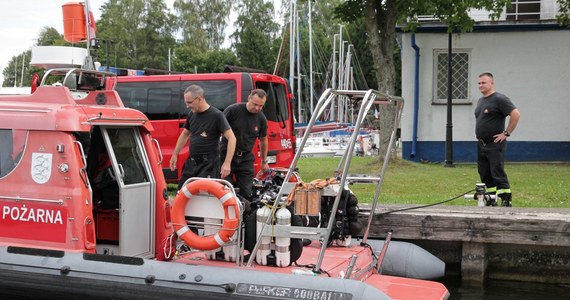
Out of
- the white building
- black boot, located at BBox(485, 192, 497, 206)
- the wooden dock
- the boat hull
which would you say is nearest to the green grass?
black boot, located at BBox(485, 192, 497, 206)

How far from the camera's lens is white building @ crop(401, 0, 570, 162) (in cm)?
1866

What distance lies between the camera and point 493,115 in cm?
864

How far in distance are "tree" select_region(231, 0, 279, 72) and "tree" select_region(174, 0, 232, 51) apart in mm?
1342

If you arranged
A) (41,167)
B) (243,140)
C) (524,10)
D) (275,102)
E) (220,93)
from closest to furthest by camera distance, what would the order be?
(41,167) < (243,140) < (220,93) < (275,102) < (524,10)

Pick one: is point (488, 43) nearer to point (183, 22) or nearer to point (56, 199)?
point (56, 199)

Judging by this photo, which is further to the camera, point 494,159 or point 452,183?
point 452,183

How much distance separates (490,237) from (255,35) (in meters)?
52.8

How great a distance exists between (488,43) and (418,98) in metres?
2.31

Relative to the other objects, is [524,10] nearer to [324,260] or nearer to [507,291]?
[507,291]

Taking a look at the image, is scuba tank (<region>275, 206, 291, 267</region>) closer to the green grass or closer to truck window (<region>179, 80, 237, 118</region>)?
the green grass

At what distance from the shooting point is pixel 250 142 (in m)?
8.12

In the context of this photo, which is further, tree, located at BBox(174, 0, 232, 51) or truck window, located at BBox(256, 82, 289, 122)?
tree, located at BBox(174, 0, 232, 51)


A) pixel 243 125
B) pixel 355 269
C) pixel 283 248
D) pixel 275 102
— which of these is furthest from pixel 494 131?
pixel 275 102

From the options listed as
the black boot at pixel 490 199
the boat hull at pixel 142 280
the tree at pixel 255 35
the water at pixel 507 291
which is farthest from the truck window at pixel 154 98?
the tree at pixel 255 35
